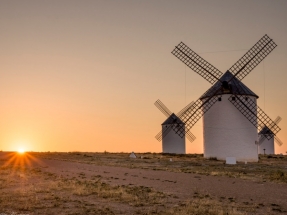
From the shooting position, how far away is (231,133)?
38.7 metres

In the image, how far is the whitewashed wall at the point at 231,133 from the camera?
38.8 metres

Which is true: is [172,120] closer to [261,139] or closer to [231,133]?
[261,139]

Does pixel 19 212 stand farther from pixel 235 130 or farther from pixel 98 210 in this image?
pixel 235 130

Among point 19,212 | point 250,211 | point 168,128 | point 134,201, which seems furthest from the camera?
point 168,128

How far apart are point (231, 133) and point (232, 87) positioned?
5.21 metres

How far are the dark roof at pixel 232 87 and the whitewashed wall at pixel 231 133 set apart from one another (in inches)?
41.1

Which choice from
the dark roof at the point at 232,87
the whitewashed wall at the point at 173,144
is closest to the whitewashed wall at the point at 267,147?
the whitewashed wall at the point at 173,144

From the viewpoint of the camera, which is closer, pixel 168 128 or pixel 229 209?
pixel 229 209

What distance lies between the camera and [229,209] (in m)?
11.7

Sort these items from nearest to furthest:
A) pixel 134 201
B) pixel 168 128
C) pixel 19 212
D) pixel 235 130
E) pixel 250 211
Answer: pixel 19 212 < pixel 250 211 < pixel 134 201 < pixel 235 130 < pixel 168 128

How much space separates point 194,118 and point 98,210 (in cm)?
3123

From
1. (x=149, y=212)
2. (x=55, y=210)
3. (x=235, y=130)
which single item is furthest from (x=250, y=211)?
(x=235, y=130)

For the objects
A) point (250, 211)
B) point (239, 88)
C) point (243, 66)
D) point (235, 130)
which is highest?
point (243, 66)

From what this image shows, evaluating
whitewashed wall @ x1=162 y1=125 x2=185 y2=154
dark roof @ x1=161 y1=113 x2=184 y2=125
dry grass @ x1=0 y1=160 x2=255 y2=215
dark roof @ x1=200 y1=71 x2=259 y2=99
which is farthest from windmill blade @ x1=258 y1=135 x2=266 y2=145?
dry grass @ x1=0 y1=160 x2=255 y2=215
